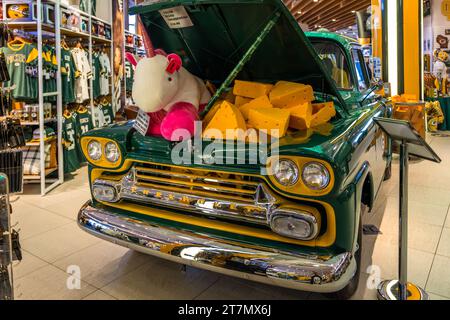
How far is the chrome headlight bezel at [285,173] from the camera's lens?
4.98 ft

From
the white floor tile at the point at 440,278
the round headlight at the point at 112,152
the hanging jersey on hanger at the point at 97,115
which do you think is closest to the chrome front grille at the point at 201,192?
the round headlight at the point at 112,152

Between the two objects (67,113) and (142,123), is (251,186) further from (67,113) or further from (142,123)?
(67,113)

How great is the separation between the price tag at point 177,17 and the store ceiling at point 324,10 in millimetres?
8913

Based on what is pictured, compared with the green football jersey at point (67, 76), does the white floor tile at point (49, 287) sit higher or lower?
lower

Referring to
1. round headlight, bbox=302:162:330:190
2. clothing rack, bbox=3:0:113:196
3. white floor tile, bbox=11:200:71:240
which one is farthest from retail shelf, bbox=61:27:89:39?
round headlight, bbox=302:162:330:190

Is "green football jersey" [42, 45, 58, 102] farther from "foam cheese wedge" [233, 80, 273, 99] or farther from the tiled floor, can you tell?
"foam cheese wedge" [233, 80, 273, 99]

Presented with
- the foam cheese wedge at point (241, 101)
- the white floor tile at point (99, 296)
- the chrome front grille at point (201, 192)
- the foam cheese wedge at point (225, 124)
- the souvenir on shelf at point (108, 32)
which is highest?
the souvenir on shelf at point (108, 32)

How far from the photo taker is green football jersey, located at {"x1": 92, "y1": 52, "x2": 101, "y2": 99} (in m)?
5.24

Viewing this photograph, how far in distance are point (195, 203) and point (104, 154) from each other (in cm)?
64

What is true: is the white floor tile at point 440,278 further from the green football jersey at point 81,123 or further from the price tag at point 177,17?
the green football jersey at point 81,123

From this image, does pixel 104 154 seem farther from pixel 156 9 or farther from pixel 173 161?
pixel 156 9

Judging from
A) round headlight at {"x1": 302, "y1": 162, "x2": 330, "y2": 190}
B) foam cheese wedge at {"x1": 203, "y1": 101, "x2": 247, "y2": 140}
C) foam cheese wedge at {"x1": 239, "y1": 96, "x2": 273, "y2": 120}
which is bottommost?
round headlight at {"x1": 302, "y1": 162, "x2": 330, "y2": 190}

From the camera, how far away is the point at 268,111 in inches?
76.4

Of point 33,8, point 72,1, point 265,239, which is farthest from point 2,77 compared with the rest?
point 72,1
